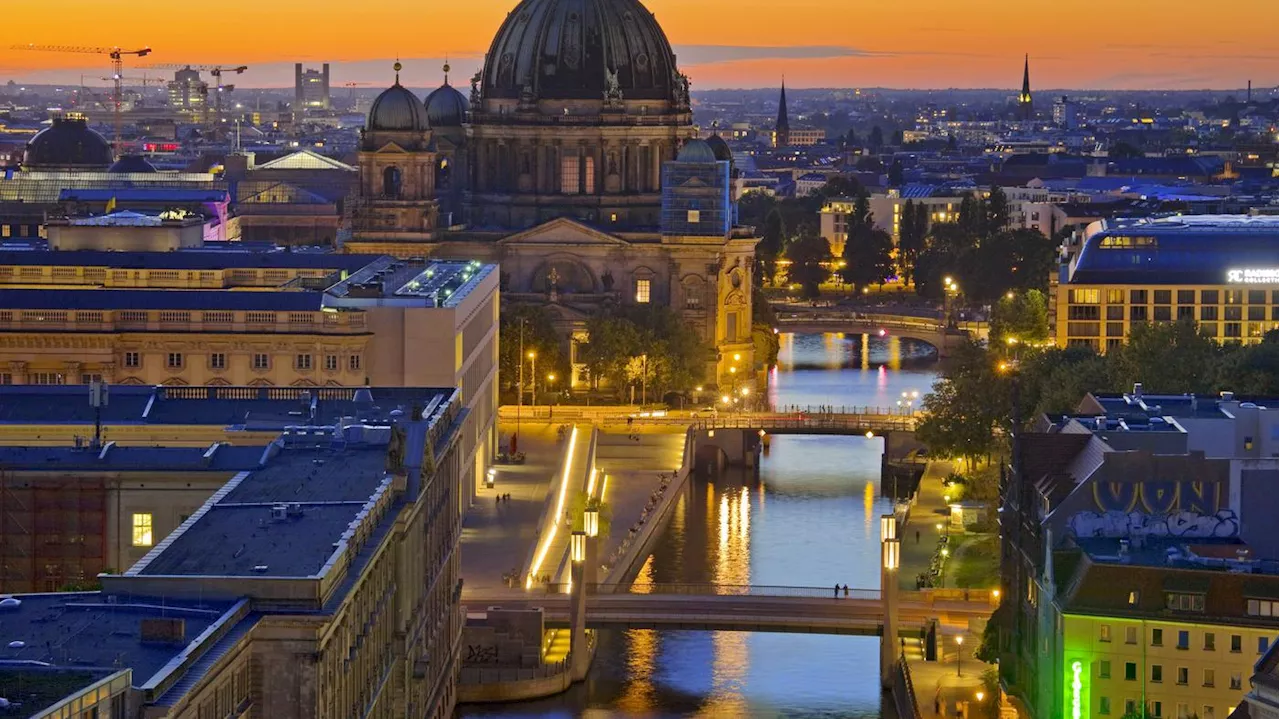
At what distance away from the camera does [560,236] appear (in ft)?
561

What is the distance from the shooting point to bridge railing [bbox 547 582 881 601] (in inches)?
3989

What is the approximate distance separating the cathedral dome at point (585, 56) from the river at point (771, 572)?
16200 millimetres

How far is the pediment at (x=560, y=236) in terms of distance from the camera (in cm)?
17088

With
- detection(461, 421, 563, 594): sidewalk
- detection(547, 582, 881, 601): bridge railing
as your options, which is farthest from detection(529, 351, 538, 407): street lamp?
detection(547, 582, 881, 601): bridge railing

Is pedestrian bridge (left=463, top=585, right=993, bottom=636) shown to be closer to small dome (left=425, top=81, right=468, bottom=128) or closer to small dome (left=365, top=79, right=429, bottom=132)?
small dome (left=365, top=79, right=429, bottom=132)

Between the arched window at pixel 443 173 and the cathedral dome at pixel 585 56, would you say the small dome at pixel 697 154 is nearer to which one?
the cathedral dome at pixel 585 56

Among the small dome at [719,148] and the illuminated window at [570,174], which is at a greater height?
the small dome at [719,148]

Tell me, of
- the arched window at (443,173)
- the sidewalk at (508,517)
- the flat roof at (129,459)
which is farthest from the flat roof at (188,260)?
the arched window at (443,173)

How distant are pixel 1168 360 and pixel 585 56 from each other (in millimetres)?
56840

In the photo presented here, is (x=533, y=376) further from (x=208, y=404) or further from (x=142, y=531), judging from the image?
(x=142, y=531)

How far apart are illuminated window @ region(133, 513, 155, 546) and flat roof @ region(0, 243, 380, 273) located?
1837 inches

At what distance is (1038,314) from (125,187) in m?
50.1

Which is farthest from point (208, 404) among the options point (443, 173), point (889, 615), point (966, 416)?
point (443, 173)

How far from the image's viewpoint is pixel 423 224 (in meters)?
169
